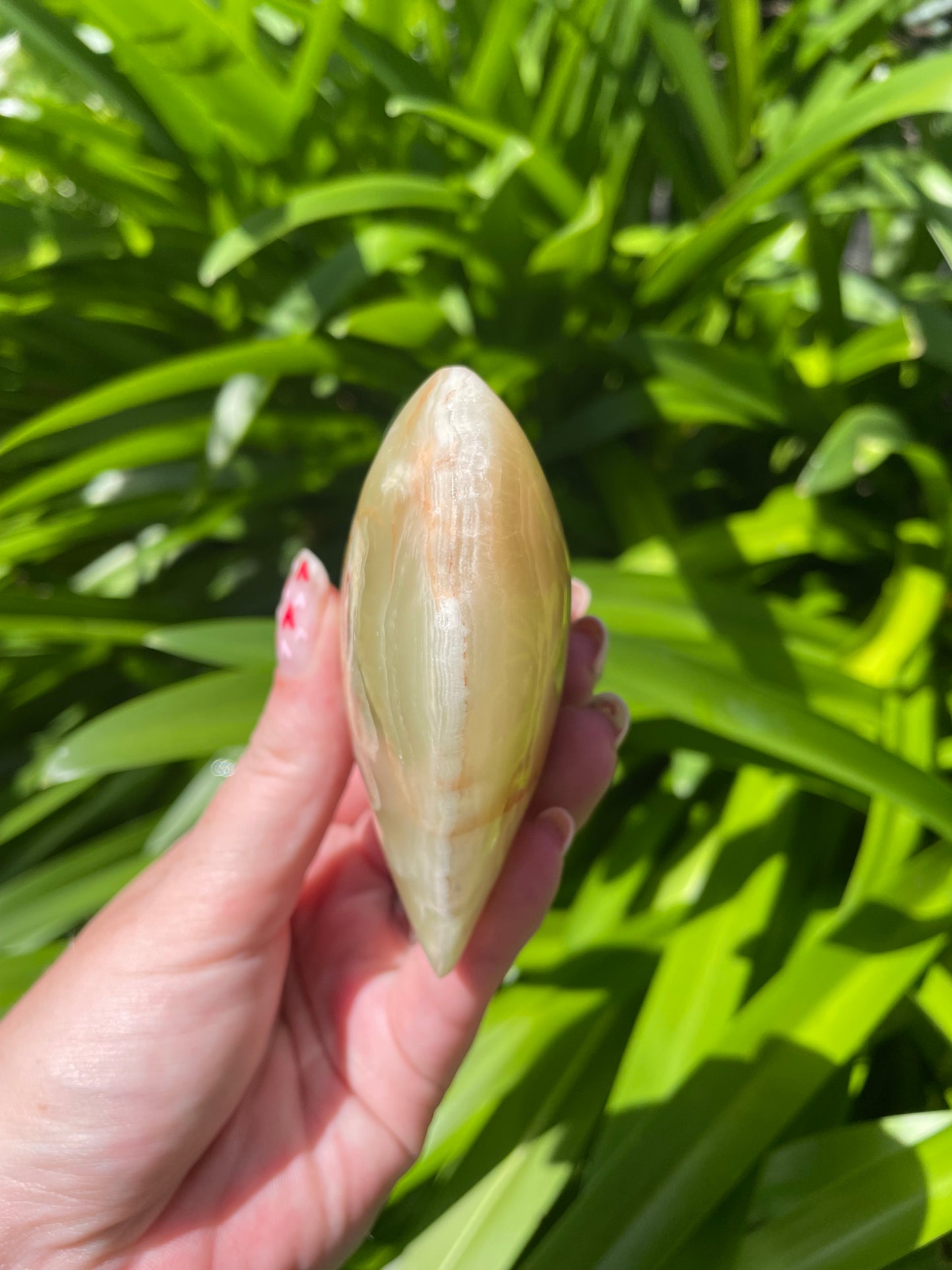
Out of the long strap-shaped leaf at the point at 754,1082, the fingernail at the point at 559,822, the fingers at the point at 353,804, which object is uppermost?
the fingernail at the point at 559,822

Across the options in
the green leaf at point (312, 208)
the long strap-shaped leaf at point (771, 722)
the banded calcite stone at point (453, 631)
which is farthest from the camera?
the green leaf at point (312, 208)

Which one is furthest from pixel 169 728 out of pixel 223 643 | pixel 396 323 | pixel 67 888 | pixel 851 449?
pixel 851 449

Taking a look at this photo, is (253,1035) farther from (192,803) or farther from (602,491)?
(602,491)

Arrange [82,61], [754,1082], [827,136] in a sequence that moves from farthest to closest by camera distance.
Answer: [82,61] < [827,136] < [754,1082]

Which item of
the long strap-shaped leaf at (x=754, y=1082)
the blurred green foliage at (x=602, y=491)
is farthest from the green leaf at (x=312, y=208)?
the long strap-shaped leaf at (x=754, y=1082)

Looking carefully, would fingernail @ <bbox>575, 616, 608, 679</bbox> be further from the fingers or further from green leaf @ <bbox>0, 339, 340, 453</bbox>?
green leaf @ <bbox>0, 339, 340, 453</bbox>

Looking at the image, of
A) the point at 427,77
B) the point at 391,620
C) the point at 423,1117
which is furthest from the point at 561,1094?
the point at 427,77

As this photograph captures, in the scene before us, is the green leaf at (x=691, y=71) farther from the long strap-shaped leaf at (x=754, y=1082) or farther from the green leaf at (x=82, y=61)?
the long strap-shaped leaf at (x=754, y=1082)

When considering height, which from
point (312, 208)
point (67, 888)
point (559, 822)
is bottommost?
point (67, 888)

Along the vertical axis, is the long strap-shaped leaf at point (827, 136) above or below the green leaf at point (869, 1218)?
above

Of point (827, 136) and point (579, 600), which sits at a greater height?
point (827, 136)
